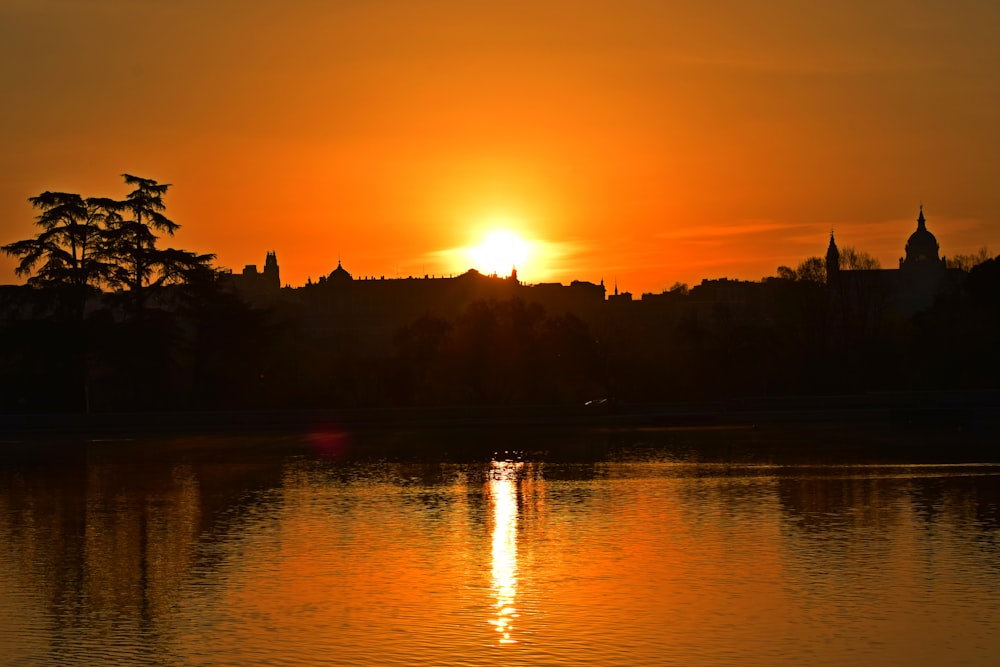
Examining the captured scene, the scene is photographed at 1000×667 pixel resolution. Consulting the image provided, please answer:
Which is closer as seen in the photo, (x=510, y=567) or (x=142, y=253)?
(x=510, y=567)

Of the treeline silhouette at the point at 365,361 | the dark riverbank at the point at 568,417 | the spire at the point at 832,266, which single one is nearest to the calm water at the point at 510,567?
the dark riverbank at the point at 568,417

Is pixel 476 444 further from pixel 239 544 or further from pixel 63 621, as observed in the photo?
pixel 63 621

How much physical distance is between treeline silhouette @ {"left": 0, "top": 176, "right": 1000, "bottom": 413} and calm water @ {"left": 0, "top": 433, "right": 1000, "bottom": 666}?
31031mm

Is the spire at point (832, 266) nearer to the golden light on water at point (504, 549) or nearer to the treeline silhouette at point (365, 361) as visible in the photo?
the treeline silhouette at point (365, 361)

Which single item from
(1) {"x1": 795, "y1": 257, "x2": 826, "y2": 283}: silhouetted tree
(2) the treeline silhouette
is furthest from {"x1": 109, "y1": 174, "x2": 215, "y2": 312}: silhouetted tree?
(1) {"x1": 795, "y1": 257, "x2": 826, "y2": 283}: silhouetted tree

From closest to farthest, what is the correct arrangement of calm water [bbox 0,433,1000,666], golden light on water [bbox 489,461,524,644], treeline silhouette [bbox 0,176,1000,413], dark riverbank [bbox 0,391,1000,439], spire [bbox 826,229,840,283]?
calm water [bbox 0,433,1000,666] → golden light on water [bbox 489,461,524,644] → dark riverbank [bbox 0,391,1000,439] → treeline silhouette [bbox 0,176,1000,413] → spire [bbox 826,229,840,283]

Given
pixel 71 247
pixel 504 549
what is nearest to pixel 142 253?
pixel 71 247

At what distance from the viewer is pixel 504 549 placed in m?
29.4

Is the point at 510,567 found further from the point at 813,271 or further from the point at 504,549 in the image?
the point at 813,271

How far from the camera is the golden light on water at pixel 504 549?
22359mm

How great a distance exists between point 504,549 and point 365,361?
69.0 metres

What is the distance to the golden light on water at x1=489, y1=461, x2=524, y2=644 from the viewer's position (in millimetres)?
22359

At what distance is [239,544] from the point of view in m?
30.7

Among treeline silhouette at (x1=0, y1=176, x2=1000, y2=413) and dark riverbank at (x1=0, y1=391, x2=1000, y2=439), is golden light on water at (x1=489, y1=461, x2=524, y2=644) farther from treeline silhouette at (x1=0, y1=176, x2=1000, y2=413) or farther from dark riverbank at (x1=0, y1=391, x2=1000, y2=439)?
treeline silhouette at (x1=0, y1=176, x2=1000, y2=413)
